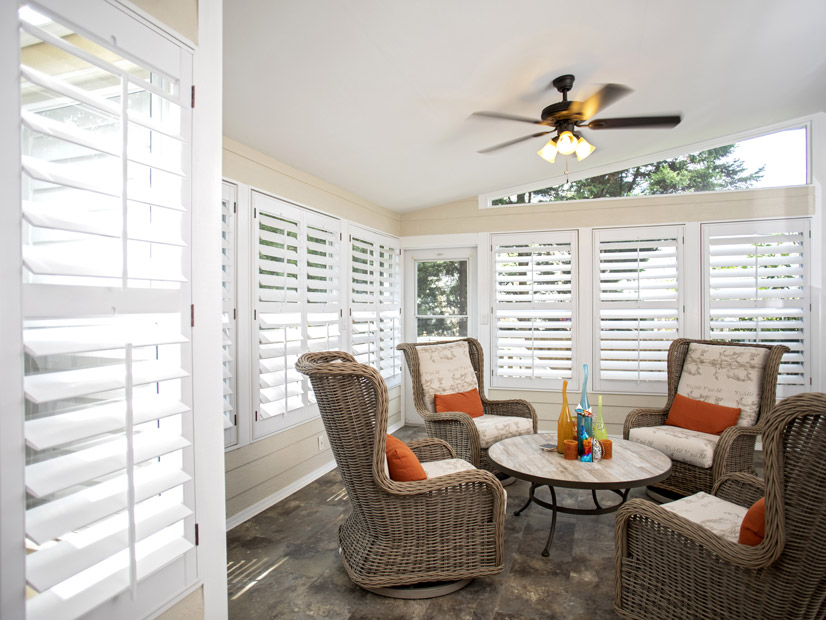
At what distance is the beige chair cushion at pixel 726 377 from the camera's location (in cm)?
341

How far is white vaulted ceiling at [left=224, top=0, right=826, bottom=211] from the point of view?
2223 millimetres

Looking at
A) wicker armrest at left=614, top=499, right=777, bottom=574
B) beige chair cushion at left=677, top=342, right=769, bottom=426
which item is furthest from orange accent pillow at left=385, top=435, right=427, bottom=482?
beige chair cushion at left=677, top=342, right=769, bottom=426

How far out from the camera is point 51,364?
1209mm

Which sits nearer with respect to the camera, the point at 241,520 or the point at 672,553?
the point at 672,553

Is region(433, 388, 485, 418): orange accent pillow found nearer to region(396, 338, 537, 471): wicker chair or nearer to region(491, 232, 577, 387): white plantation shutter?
region(396, 338, 537, 471): wicker chair

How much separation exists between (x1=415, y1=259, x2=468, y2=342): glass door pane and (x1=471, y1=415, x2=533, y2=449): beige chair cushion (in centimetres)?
195

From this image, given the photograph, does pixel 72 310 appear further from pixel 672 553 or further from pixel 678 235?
pixel 678 235

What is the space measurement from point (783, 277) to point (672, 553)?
12.9 feet

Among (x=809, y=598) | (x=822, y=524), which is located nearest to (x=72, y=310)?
(x=822, y=524)


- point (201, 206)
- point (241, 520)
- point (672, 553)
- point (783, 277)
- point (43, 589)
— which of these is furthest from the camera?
point (783, 277)

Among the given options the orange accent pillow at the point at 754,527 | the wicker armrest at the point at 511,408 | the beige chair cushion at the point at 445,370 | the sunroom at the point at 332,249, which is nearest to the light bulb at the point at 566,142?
the sunroom at the point at 332,249

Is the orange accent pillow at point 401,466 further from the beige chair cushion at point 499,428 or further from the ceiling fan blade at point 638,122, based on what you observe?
the ceiling fan blade at point 638,122

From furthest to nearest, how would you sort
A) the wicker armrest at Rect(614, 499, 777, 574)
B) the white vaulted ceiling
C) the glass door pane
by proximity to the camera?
the glass door pane < the white vaulted ceiling < the wicker armrest at Rect(614, 499, 777, 574)

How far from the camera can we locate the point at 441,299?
5676mm
